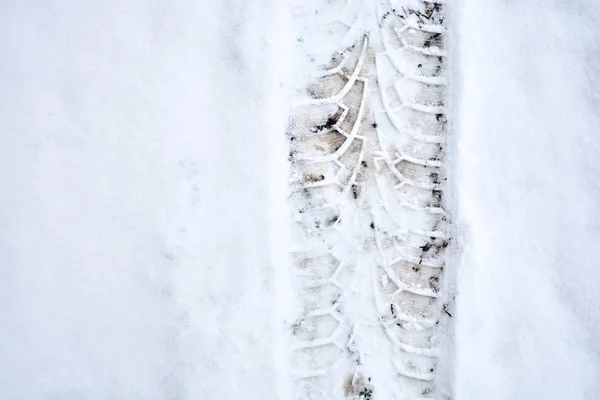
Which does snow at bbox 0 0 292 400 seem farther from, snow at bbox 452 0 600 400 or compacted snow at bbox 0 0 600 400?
snow at bbox 452 0 600 400

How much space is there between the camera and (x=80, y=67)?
4.43ft

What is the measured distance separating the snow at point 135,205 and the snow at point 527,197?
1.79 feet

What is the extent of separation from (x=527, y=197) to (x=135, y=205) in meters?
1.06

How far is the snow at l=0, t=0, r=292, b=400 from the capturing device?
134 centimetres

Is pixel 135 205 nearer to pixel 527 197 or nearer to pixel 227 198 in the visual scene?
pixel 227 198

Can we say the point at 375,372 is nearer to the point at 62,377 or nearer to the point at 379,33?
the point at 62,377

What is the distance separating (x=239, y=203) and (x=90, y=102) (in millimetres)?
471

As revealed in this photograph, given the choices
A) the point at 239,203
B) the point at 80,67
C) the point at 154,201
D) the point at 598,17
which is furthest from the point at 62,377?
the point at 598,17

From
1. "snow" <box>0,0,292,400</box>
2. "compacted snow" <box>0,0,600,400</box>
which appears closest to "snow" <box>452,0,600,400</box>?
"compacted snow" <box>0,0,600,400</box>

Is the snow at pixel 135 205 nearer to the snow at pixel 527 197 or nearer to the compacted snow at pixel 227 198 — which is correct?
the compacted snow at pixel 227 198

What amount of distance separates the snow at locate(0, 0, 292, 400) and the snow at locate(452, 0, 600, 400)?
21.5 inches

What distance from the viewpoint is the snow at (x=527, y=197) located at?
139 centimetres

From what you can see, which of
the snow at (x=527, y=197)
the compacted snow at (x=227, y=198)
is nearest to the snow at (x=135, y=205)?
the compacted snow at (x=227, y=198)

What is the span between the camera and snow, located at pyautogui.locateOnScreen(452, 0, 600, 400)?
4.57 feet
